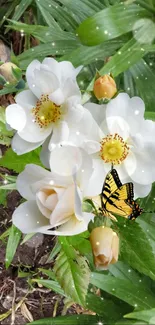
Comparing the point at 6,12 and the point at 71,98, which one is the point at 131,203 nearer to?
the point at 71,98

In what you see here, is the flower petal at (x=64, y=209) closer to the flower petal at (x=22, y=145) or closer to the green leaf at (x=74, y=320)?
the flower petal at (x=22, y=145)

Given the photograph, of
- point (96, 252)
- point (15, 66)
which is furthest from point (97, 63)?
point (96, 252)

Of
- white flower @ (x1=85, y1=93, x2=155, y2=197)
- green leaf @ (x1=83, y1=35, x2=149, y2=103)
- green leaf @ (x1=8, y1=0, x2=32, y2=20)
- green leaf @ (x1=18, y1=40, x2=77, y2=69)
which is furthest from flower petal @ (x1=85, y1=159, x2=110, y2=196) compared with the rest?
green leaf @ (x1=8, y1=0, x2=32, y2=20)

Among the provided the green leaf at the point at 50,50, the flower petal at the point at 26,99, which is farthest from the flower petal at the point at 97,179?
the green leaf at the point at 50,50

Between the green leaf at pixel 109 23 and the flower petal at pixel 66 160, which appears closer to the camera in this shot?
the flower petal at pixel 66 160

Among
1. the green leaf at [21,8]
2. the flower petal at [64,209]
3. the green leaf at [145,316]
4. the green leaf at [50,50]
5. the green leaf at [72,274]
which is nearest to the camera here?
the flower petal at [64,209]

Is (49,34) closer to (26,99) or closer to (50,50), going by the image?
(50,50)

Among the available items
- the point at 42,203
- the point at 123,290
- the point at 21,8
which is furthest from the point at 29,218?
the point at 21,8
